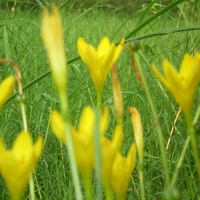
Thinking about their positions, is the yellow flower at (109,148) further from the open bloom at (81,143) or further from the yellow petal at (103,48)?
the yellow petal at (103,48)

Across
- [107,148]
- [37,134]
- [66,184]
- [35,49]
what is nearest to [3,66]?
[35,49]

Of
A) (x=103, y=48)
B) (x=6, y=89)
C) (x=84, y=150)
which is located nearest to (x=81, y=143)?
(x=84, y=150)

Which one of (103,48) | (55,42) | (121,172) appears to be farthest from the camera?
(103,48)

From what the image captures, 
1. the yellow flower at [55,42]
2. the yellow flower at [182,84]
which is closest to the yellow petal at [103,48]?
the yellow flower at [182,84]

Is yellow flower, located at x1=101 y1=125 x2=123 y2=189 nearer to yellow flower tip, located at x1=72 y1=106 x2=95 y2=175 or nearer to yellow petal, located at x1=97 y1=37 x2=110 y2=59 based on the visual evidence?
yellow flower tip, located at x1=72 y1=106 x2=95 y2=175

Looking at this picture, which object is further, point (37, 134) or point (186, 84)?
point (37, 134)

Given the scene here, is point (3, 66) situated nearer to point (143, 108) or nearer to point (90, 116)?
point (143, 108)

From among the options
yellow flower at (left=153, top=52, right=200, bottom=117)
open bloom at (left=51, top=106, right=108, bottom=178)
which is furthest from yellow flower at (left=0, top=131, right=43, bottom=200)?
yellow flower at (left=153, top=52, right=200, bottom=117)

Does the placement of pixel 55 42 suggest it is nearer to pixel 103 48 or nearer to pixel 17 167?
pixel 17 167
